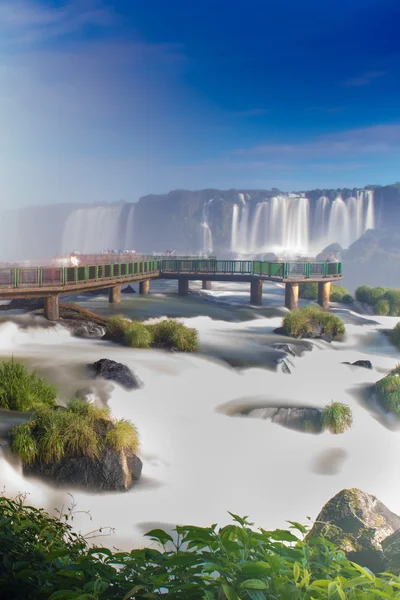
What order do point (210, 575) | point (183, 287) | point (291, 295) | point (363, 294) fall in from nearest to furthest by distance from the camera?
1. point (210, 575)
2. point (291, 295)
3. point (183, 287)
4. point (363, 294)

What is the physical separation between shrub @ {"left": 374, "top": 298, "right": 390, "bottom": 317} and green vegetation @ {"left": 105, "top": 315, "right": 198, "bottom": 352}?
13.5m

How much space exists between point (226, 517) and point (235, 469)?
141 cm

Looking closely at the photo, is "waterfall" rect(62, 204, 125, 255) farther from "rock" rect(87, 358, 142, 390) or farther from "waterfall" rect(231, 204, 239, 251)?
"rock" rect(87, 358, 142, 390)

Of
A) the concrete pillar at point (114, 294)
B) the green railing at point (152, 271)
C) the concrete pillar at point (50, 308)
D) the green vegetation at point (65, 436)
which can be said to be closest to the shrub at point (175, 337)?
the concrete pillar at point (50, 308)

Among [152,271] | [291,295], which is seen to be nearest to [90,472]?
[291,295]

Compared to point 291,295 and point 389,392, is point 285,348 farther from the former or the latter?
point 291,295

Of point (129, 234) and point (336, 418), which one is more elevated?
point (129, 234)

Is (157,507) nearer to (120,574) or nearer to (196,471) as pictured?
(196,471)

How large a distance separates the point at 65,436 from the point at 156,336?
7776mm

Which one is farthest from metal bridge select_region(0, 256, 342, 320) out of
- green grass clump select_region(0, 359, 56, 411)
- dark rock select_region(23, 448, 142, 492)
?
dark rock select_region(23, 448, 142, 492)

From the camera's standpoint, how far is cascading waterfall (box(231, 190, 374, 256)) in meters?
74.7

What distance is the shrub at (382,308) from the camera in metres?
26.2

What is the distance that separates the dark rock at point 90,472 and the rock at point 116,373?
3.51 metres

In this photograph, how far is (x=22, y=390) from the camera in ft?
31.9
